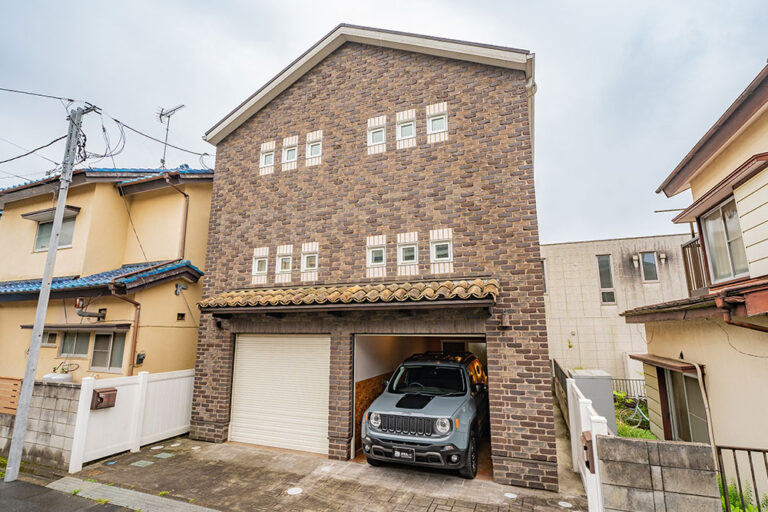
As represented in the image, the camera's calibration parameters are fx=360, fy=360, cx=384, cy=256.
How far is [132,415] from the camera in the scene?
7.64 meters

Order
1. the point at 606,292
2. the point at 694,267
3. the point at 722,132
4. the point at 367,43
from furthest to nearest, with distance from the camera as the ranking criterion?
the point at 606,292
the point at 367,43
the point at 694,267
the point at 722,132

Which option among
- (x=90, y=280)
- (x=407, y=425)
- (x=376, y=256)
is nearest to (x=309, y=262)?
(x=376, y=256)

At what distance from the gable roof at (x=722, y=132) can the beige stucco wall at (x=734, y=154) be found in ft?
0.27

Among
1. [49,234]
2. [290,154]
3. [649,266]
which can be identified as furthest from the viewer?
[649,266]

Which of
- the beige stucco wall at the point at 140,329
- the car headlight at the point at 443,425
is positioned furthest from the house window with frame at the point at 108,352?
the car headlight at the point at 443,425

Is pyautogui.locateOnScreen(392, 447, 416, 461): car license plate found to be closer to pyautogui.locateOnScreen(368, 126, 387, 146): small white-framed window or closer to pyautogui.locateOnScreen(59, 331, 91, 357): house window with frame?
pyautogui.locateOnScreen(368, 126, 387, 146): small white-framed window

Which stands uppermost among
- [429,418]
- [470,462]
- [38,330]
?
[38,330]

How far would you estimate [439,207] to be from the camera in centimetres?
742

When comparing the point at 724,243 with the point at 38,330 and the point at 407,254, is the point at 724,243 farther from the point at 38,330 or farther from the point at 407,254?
the point at 38,330

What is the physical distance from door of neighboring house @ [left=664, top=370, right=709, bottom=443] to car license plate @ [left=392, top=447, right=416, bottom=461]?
4.63m

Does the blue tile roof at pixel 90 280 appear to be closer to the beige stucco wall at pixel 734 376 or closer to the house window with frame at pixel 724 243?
the beige stucco wall at pixel 734 376

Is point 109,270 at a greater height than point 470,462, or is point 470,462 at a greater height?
point 109,270

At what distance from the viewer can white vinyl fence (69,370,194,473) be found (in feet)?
22.3

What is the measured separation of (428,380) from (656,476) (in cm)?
455
